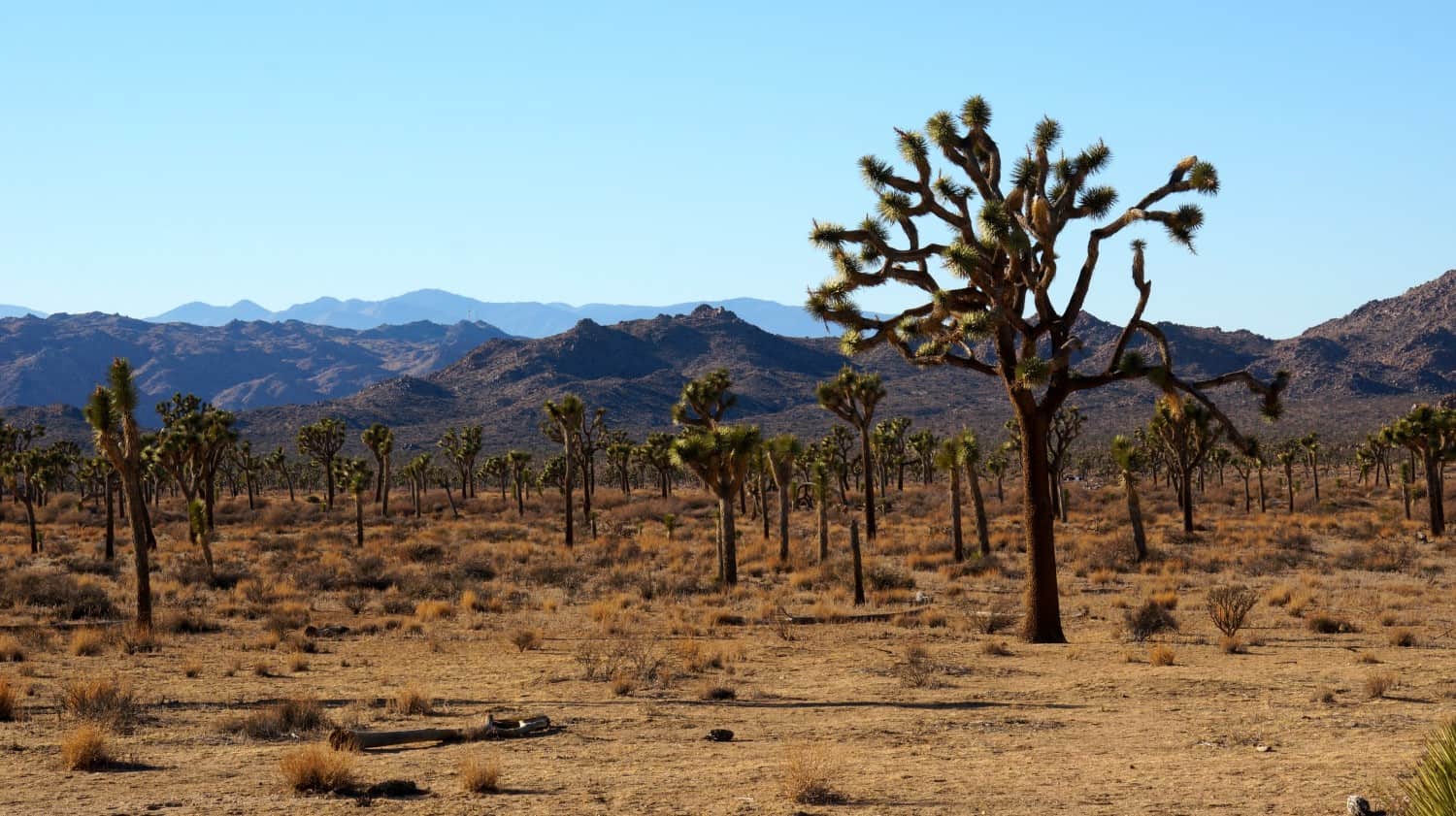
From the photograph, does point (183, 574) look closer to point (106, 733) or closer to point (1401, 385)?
point (106, 733)

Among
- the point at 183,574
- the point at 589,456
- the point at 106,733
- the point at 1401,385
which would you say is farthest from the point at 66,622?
the point at 1401,385

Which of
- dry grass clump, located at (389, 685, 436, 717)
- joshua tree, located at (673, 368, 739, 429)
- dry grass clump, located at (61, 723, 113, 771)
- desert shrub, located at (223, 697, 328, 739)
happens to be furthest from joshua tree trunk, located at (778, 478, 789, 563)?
dry grass clump, located at (61, 723, 113, 771)

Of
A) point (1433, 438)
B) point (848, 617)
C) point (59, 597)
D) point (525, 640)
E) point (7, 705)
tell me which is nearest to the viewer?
point (7, 705)

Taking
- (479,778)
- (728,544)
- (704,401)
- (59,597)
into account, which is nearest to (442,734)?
(479,778)

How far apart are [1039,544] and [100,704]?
44.0 ft

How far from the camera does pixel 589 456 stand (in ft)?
201

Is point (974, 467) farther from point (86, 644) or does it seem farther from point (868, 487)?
point (86, 644)

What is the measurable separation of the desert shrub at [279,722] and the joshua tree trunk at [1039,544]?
11181mm

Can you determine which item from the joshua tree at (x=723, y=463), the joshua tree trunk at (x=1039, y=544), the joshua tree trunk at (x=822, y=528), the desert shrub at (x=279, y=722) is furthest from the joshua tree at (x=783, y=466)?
the desert shrub at (x=279, y=722)

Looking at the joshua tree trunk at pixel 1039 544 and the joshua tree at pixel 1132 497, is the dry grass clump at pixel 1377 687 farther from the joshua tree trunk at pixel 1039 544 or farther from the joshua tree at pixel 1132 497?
the joshua tree at pixel 1132 497

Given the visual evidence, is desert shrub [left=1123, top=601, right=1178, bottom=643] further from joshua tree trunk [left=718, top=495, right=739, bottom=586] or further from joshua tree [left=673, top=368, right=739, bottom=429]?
joshua tree [left=673, top=368, right=739, bottom=429]

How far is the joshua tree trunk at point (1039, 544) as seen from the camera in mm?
19359

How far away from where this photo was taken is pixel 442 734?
12.2 metres

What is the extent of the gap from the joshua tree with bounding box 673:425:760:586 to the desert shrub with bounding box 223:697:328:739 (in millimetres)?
17470
